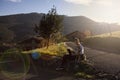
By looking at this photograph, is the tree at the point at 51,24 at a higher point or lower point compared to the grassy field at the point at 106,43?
higher

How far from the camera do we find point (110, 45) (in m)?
37.9

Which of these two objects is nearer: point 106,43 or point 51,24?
point 51,24

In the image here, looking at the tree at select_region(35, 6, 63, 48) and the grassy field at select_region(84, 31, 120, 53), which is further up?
the tree at select_region(35, 6, 63, 48)

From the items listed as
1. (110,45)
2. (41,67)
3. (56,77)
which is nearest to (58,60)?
(41,67)

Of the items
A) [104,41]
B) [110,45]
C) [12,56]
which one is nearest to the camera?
[12,56]

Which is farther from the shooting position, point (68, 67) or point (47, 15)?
point (47, 15)

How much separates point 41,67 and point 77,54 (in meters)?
3.66

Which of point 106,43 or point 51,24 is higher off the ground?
point 51,24

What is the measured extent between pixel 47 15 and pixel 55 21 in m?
1.67

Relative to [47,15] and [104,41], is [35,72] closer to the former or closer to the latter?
[47,15]

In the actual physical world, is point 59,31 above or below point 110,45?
above

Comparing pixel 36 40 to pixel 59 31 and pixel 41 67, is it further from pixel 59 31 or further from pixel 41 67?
pixel 41 67

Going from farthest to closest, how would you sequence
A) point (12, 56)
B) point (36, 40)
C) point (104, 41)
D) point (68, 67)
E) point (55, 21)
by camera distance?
point (36, 40) → point (104, 41) → point (55, 21) → point (12, 56) → point (68, 67)

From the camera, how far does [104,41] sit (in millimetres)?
40969
